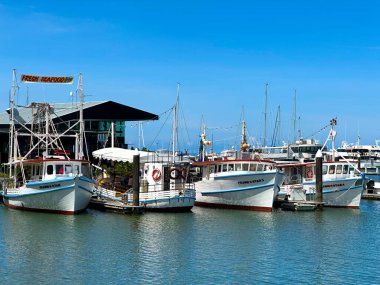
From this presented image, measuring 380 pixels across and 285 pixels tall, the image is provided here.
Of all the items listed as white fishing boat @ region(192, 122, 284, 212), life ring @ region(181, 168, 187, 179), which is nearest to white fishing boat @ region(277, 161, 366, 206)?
white fishing boat @ region(192, 122, 284, 212)

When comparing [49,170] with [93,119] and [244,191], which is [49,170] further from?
[93,119]

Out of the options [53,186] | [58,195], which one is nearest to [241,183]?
[58,195]

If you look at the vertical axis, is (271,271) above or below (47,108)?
below

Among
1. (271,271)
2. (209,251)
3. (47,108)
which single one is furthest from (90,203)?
(271,271)

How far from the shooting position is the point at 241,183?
47.3 metres

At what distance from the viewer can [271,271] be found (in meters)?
26.5

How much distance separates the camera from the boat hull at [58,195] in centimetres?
4097

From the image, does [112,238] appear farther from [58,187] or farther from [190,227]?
[58,187]

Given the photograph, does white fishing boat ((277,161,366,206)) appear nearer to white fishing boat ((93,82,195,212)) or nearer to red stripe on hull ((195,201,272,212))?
red stripe on hull ((195,201,272,212))

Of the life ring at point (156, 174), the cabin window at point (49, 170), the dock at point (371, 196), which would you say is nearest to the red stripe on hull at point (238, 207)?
the life ring at point (156, 174)

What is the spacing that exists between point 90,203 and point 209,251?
57.4ft

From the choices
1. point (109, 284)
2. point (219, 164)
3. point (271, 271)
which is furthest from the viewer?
point (219, 164)

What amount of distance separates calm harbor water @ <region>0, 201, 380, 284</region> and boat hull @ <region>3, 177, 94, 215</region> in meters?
0.83

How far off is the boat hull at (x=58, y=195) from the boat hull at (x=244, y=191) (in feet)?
32.8
